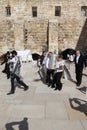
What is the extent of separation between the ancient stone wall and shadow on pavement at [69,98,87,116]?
21042mm

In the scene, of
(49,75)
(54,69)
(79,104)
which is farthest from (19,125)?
(49,75)

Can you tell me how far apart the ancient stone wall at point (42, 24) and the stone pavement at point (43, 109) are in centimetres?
1886

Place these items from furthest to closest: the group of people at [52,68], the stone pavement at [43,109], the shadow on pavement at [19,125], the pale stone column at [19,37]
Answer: the pale stone column at [19,37] < the group of people at [52,68] < the stone pavement at [43,109] < the shadow on pavement at [19,125]

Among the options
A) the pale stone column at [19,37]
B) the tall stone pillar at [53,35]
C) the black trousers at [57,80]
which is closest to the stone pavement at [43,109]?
the black trousers at [57,80]

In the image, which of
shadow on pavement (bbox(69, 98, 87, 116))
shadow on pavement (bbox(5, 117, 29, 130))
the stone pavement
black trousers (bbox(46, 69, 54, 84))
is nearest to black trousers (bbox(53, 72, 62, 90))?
the stone pavement

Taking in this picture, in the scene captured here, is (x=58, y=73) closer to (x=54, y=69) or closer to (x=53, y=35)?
(x=54, y=69)

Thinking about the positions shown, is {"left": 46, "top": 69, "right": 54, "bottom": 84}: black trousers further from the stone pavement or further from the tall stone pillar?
the tall stone pillar

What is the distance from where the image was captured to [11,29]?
31.8m

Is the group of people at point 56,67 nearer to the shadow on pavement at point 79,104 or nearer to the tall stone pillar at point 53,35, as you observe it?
the shadow on pavement at point 79,104

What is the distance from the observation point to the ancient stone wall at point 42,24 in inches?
1240

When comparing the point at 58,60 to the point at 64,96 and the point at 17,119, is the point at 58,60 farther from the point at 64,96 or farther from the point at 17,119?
the point at 17,119

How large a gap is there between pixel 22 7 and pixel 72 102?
75.3ft

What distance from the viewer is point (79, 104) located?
32.5 ft

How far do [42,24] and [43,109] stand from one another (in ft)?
76.5
